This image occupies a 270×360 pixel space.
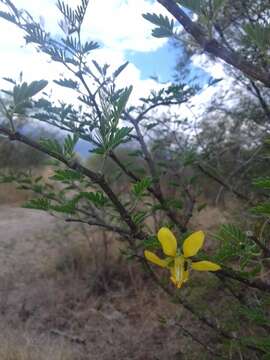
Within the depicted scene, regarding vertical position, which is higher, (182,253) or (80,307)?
(182,253)

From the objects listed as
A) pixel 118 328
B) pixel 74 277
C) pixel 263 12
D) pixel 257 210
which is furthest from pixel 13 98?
pixel 74 277

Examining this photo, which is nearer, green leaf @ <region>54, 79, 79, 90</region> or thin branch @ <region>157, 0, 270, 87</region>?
thin branch @ <region>157, 0, 270, 87</region>

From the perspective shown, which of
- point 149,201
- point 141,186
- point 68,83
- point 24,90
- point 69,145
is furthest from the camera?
point 149,201

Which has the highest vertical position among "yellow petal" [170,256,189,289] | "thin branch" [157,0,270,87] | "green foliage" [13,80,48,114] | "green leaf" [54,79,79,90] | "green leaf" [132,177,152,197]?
"green leaf" [54,79,79,90]

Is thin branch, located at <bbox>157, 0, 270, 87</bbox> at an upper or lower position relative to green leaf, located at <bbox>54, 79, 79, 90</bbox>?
lower

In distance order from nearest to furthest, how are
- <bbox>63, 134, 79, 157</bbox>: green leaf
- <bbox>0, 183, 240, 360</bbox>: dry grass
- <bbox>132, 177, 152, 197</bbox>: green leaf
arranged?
1. <bbox>63, 134, 79, 157</bbox>: green leaf
2. <bbox>132, 177, 152, 197</bbox>: green leaf
3. <bbox>0, 183, 240, 360</bbox>: dry grass

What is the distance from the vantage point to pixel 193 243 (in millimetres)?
649

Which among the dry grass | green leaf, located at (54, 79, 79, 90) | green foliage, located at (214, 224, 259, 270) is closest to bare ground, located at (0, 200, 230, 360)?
the dry grass

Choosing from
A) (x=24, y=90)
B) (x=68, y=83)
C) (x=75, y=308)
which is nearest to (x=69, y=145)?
(x=24, y=90)

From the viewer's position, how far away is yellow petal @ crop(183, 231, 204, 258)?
25.4 inches

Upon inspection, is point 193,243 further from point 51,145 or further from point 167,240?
point 51,145

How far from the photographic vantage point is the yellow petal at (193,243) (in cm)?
65

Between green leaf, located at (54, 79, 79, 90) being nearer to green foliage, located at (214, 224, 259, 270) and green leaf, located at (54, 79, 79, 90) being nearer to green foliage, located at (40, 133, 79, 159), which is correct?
green foliage, located at (40, 133, 79, 159)

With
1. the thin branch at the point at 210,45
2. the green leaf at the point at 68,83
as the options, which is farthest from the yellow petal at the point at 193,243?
the green leaf at the point at 68,83
